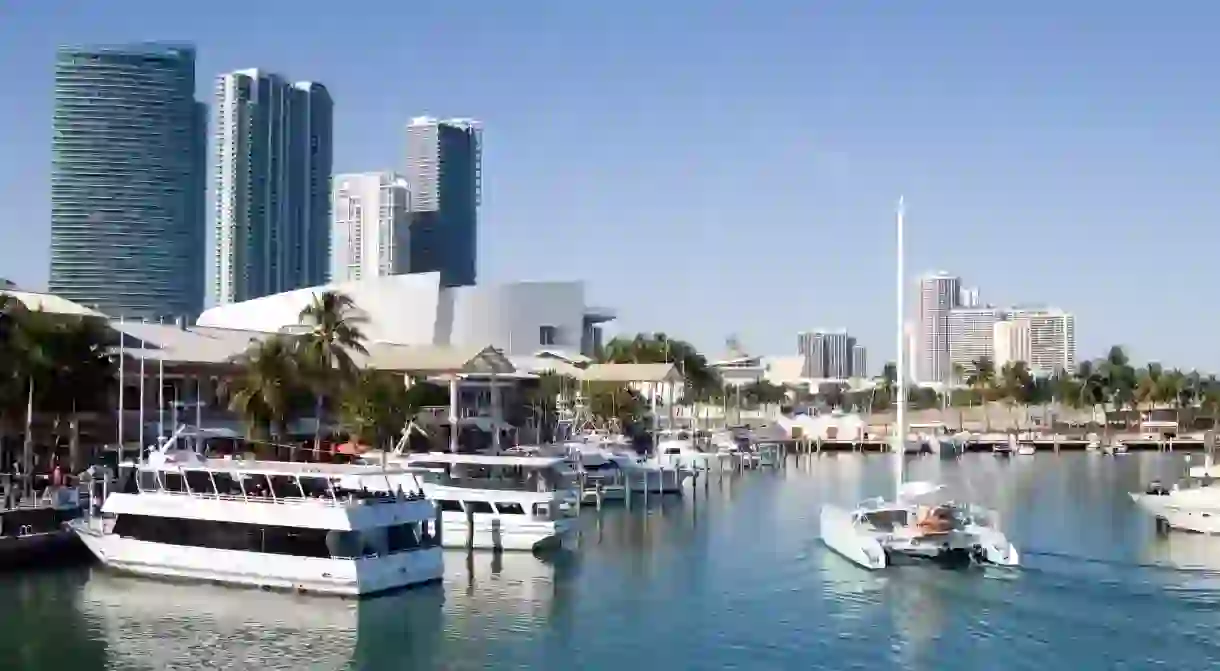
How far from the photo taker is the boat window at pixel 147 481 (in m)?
36.0

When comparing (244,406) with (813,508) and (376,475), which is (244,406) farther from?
(813,508)

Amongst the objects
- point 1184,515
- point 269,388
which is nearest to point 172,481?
point 269,388

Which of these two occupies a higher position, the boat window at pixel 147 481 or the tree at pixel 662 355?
the tree at pixel 662 355

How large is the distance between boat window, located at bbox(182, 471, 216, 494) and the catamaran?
1802 centimetres

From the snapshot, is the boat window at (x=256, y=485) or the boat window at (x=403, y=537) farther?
the boat window at (x=256, y=485)

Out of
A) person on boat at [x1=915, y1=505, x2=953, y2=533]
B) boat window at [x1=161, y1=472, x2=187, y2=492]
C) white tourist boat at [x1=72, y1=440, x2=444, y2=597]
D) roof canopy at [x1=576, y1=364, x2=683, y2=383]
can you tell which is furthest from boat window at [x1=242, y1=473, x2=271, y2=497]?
roof canopy at [x1=576, y1=364, x2=683, y2=383]

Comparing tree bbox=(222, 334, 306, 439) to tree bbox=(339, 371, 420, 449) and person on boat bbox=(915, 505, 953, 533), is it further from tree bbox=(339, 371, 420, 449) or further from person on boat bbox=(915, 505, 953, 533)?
person on boat bbox=(915, 505, 953, 533)

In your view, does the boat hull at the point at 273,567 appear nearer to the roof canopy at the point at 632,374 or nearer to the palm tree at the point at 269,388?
the palm tree at the point at 269,388

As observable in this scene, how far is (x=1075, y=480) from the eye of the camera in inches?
2985

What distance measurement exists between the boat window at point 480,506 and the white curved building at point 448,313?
81.6m

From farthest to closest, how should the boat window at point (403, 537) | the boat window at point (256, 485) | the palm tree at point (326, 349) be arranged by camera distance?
1. the palm tree at point (326, 349)
2. the boat window at point (256, 485)
3. the boat window at point (403, 537)

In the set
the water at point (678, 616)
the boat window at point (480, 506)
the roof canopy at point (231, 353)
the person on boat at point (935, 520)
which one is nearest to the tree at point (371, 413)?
the roof canopy at point (231, 353)

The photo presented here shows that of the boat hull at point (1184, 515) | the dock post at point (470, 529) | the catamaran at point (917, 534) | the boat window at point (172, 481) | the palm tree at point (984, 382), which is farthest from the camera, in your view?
the palm tree at point (984, 382)

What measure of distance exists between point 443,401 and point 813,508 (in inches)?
1222
